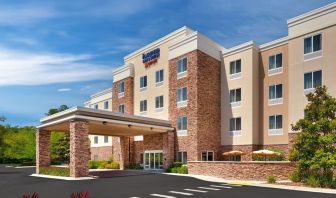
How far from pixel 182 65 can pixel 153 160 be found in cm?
1119

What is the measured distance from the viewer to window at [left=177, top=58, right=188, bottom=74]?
37656mm

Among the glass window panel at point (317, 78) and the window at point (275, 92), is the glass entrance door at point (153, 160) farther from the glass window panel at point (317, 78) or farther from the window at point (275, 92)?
the glass window panel at point (317, 78)

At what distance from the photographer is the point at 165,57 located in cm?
4112

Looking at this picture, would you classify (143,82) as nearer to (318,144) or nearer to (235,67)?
(235,67)

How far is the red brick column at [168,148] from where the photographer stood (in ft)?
121

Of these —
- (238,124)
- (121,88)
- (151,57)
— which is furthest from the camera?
(121,88)

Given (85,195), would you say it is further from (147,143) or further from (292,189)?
(147,143)

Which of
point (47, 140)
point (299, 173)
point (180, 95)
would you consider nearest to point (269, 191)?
point (299, 173)

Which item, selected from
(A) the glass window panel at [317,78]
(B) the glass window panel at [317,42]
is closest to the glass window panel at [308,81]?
(A) the glass window panel at [317,78]

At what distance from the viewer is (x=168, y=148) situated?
122ft

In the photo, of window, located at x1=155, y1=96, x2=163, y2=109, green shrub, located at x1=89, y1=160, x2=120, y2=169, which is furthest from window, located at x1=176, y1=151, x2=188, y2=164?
green shrub, located at x1=89, y1=160, x2=120, y2=169

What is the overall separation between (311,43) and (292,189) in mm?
14919

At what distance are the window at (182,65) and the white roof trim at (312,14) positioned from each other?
11.0 m

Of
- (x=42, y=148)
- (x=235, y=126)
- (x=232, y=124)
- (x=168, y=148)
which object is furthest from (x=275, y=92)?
(x=42, y=148)
